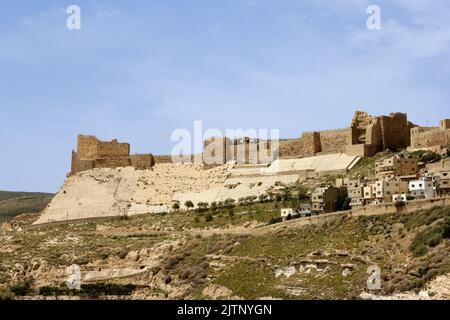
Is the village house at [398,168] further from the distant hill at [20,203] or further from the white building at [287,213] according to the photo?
the distant hill at [20,203]

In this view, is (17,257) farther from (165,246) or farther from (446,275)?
(446,275)

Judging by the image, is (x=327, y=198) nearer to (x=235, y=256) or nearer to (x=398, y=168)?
(x=398, y=168)

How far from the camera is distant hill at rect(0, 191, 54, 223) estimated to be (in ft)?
354

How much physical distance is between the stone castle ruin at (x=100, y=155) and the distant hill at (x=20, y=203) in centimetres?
2815

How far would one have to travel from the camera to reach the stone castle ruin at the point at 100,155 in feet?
242

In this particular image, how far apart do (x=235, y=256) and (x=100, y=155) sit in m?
27.9

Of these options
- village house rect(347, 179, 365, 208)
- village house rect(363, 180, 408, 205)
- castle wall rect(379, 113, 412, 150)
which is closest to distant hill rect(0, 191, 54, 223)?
castle wall rect(379, 113, 412, 150)

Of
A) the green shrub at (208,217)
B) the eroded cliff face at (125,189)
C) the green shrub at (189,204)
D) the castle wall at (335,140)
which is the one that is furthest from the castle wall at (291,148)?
the green shrub at (208,217)

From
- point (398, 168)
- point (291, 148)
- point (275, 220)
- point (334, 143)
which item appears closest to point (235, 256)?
point (275, 220)

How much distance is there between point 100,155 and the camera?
73.9 metres

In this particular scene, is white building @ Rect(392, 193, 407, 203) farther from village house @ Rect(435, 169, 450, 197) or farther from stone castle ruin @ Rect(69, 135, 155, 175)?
stone castle ruin @ Rect(69, 135, 155, 175)

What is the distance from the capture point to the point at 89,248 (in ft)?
183

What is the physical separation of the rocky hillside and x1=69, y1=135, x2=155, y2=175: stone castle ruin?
10777 mm
